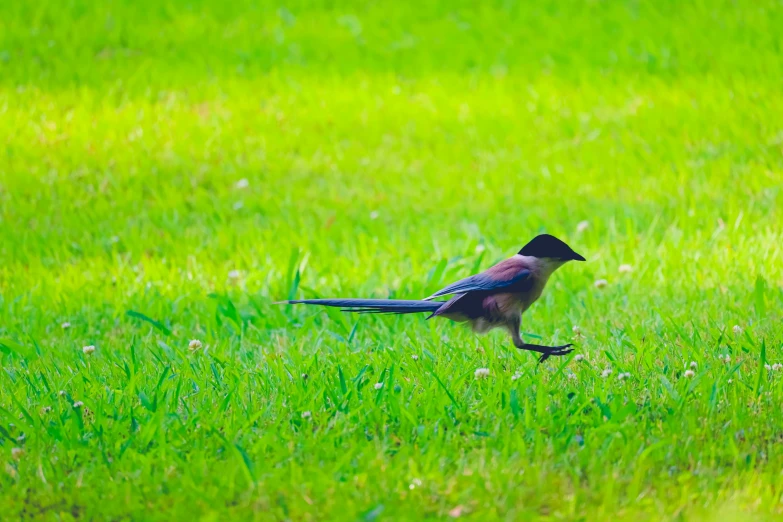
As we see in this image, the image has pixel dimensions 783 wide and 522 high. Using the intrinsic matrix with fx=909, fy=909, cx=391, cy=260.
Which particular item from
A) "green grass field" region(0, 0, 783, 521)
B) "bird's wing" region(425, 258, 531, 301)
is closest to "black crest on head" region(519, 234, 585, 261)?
"bird's wing" region(425, 258, 531, 301)

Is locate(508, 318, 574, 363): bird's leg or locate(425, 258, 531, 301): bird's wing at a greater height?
locate(425, 258, 531, 301): bird's wing

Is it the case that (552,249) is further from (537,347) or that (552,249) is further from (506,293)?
(537,347)

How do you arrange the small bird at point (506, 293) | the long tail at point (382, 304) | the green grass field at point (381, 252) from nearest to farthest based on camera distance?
the green grass field at point (381, 252) → the long tail at point (382, 304) → the small bird at point (506, 293)

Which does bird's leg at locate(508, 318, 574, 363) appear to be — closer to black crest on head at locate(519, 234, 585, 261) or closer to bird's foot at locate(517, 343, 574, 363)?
bird's foot at locate(517, 343, 574, 363)

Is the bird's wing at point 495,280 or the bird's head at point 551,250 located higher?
the bird's head at point 551,250

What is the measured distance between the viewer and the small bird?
394 cm

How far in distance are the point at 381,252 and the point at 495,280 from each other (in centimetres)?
211

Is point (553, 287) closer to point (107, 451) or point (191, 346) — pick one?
point (191, 346)

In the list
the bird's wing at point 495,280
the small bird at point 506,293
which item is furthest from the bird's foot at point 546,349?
the bird's wing at point 495,280

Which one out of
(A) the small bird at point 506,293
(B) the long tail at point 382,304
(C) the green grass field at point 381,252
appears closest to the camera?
(C) the green grass field at point 381,252

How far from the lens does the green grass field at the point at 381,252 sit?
3.10 meters

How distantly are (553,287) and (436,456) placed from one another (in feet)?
8.17

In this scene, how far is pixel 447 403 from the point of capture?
3.56 metres

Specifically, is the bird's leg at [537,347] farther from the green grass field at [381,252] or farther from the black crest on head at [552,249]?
the black crest on head at [552,249]
